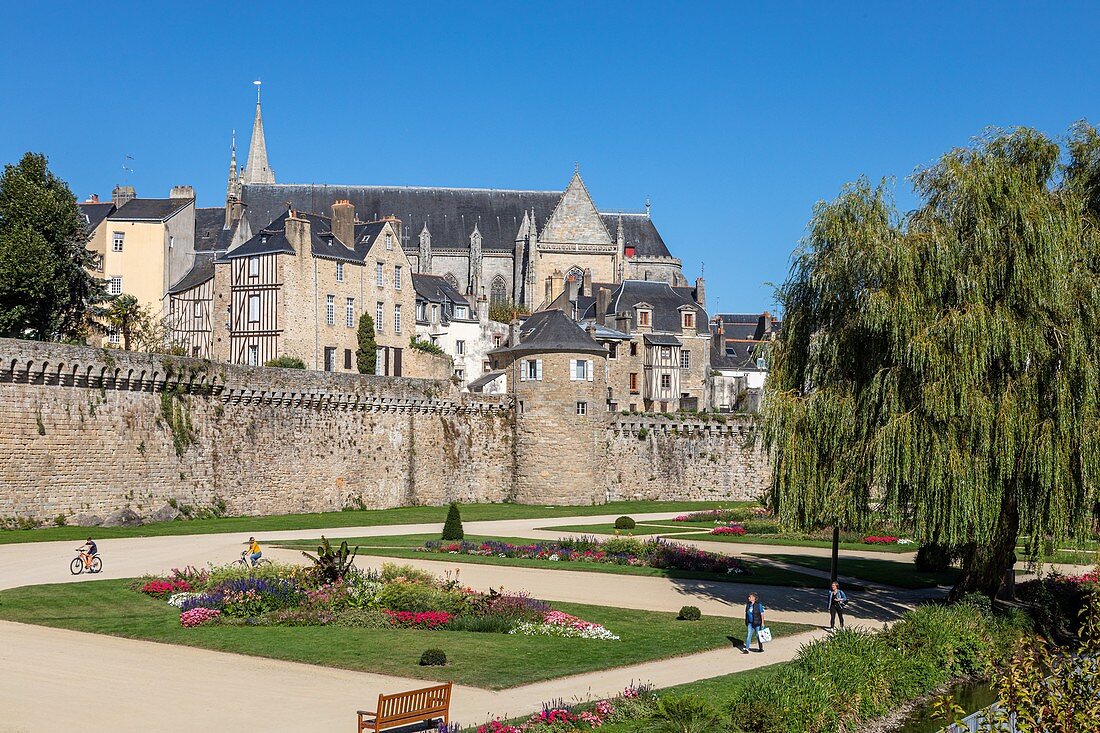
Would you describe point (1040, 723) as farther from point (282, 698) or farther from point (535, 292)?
point (535, 292)

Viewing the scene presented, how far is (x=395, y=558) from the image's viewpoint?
85.8 feet

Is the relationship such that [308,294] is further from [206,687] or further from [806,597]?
[206,687]

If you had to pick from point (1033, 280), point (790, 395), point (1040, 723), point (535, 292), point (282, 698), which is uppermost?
point (535, 292)

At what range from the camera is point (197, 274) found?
5612 cm

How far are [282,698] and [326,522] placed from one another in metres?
23.0

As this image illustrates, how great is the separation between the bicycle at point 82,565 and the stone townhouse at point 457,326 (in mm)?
36144

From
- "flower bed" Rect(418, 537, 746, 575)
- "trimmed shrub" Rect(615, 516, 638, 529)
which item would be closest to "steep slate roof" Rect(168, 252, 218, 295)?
"trimmed shrub" Rect(615, 516, 638, 529)

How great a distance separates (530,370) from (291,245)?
12.3m

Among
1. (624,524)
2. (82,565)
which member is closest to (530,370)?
(624,524)

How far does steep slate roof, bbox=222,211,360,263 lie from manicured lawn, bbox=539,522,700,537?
66.6 feet

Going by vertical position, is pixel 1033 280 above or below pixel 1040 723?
above

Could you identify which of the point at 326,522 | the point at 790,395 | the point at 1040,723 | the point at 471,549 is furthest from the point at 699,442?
the point at 1040,723

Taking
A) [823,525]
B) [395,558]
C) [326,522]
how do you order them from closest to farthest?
1. [823,525]
2. [395,558]
3. [326,522]

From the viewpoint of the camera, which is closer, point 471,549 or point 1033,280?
point 1033,280
